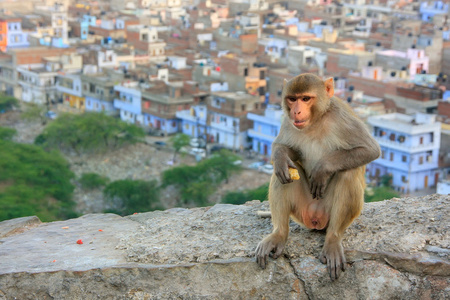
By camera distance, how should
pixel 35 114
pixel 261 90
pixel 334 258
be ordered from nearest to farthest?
pixel 334 258 → pixel 261 90 → pixel 35 114

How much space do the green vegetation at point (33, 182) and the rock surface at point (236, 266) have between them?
11.2m

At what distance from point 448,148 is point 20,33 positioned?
20.9 m

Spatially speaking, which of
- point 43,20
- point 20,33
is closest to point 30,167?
point 20,33

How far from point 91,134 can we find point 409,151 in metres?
8.55

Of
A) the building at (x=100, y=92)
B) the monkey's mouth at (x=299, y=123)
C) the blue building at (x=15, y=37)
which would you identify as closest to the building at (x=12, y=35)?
the blue building at (x=15, y=37)

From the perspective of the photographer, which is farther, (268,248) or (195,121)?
Answer: (195,121)

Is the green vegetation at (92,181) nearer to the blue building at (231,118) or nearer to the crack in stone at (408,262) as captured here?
the blue building at (231,118)

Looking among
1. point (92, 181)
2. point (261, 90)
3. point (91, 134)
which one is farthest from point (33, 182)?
point (261, 90)

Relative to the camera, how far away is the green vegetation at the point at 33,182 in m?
15.5

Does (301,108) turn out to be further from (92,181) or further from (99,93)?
(99,93)

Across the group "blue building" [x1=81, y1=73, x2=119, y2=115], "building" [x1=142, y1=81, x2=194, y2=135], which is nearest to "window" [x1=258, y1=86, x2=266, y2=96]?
"building" [x1=142, y1=81, x2=194, y2=135]

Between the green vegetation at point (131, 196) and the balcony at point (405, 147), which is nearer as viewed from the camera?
the green vegetation at point (131, 196)

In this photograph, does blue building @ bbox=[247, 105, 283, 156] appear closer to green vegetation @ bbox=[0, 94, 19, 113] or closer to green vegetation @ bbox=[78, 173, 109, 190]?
green vegetation @ bbox=[78, 173, 109, 190]

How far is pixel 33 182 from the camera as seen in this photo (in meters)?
17.8
